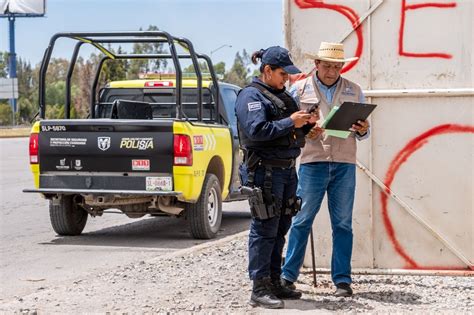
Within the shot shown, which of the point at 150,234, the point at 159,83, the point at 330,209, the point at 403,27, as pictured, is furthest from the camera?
the point at 159,83

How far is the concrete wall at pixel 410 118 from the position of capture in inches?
292

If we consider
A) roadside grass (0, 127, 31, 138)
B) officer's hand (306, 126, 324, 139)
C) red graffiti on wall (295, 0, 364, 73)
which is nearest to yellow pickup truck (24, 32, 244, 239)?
red graffiti on wall (295, 0, 364, 73)

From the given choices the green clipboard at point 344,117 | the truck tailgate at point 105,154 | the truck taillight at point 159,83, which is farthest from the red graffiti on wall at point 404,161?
the truck taillight at point 159,83

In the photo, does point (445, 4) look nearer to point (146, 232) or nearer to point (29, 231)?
point (146, 232)

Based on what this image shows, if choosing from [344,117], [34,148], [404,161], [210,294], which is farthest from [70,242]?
[344,117]

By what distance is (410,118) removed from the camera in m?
7.49

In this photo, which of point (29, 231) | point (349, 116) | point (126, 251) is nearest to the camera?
point (349, 116)

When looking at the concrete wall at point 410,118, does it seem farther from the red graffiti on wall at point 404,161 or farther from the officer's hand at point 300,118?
the officer's hand at point 300,118

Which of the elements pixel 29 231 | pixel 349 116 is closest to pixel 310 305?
pixel 349 116

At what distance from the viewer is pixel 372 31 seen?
7.55 meters

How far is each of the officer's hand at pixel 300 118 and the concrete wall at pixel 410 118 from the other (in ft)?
4.80

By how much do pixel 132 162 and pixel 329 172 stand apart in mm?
3756

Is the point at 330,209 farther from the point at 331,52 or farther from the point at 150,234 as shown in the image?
the point at 150,234

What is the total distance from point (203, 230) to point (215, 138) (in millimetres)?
1220
